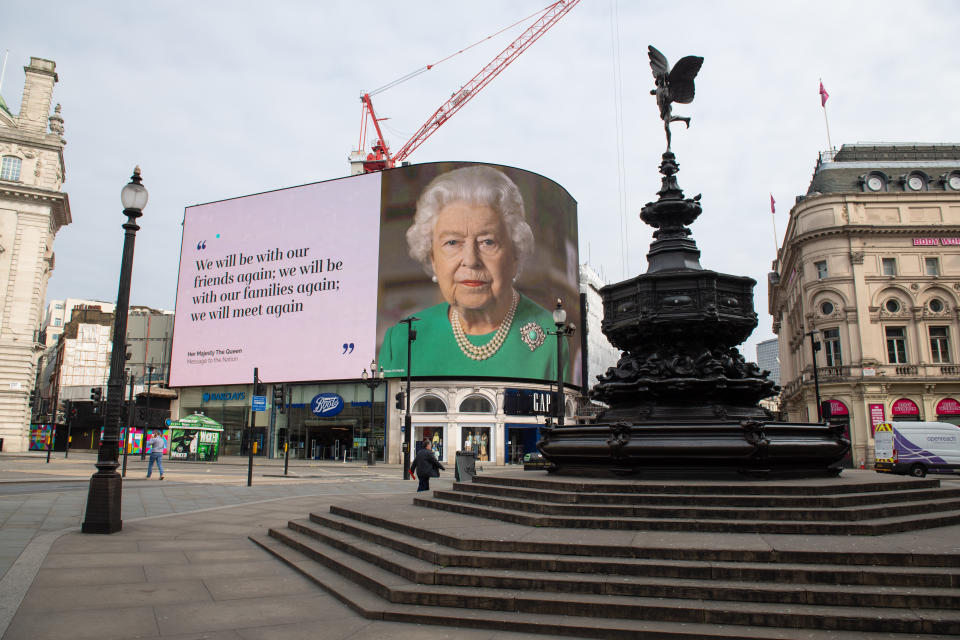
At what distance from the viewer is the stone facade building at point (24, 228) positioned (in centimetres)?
4453

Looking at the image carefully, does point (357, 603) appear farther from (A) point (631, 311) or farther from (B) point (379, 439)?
(B) point (379, 439)

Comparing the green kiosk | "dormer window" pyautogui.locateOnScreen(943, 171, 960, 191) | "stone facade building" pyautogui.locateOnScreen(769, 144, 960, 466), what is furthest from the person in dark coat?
"dormer window" pyautogui.locateOnScreen(943, 171, 960, 191)

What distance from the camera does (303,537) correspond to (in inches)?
371

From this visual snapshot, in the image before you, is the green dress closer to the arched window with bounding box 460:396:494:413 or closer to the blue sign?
the arched window with bounding box 460:396:494:413

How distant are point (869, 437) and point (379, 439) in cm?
3452

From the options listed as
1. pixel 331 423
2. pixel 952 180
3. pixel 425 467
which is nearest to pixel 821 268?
pixel 952 180

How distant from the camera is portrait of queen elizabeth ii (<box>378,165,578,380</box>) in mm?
47062

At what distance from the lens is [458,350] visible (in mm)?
46844

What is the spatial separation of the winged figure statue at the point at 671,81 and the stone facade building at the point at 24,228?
49085mm

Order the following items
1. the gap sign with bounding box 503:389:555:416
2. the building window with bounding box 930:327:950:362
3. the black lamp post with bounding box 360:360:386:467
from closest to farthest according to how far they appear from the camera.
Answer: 1. the black lamp post with bounding box 360:360:386:467
2. the building window with bounding box 930:327:950:362
3. the gap sign with bounding box 503:389:555:416

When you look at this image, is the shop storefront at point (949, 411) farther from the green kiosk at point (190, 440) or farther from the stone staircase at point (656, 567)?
the green kiosk at point (190, 440)

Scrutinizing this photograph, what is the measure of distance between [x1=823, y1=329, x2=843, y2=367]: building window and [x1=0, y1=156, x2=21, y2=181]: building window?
60.6m

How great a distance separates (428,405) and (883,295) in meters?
33.4

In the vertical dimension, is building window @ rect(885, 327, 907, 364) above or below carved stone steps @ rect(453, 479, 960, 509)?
above
